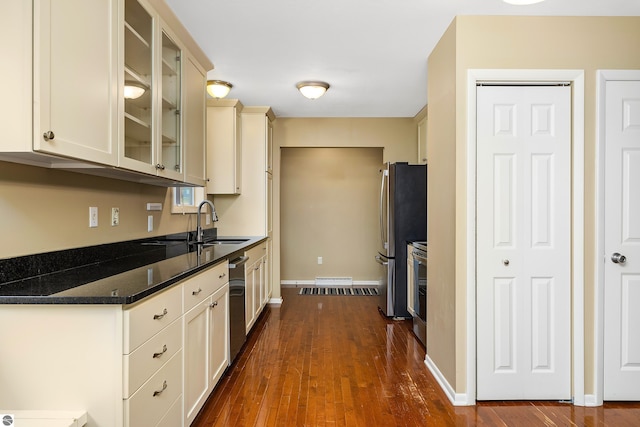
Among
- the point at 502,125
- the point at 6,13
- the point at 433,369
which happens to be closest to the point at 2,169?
the point at 6,13

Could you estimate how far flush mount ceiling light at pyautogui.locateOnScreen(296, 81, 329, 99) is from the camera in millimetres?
3887

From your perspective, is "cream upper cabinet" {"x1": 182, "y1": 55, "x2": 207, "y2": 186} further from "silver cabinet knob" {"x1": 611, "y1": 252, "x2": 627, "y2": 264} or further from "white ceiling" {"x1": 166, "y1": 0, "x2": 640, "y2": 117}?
"silver cabinet knob" {"x1": 611, "y1": 252, "x2": 627, "y2": 264}

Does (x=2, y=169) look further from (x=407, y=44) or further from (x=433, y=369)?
(x=433, y=369)

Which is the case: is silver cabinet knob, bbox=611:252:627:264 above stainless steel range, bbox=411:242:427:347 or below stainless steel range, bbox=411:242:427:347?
above

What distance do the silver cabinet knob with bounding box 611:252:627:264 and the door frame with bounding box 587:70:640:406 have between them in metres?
0.06

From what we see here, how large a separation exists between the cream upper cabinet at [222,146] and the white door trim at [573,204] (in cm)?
272

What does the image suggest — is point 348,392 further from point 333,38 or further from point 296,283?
point 296,283

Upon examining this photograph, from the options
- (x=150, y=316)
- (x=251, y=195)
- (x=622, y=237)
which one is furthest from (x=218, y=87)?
(x=622, y=237)

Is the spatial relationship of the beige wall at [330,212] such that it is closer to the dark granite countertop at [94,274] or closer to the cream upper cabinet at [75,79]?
the dark granite countertop at [94,274]

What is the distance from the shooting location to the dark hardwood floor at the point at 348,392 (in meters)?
2.33

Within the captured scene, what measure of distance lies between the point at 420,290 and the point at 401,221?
94 centimetres

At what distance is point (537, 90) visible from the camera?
100 inches

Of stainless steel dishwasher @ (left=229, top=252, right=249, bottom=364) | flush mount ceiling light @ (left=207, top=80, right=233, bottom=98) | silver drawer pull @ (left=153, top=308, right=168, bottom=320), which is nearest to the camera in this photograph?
silver drawer pull @ (left=153, top=308, right=168, bottom=320)

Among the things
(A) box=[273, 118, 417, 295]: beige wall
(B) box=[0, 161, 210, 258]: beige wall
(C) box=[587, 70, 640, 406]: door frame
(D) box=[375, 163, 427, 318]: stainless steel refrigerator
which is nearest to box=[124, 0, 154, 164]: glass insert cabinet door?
(B) box=[0, 161, 210, 258]: beige wall
